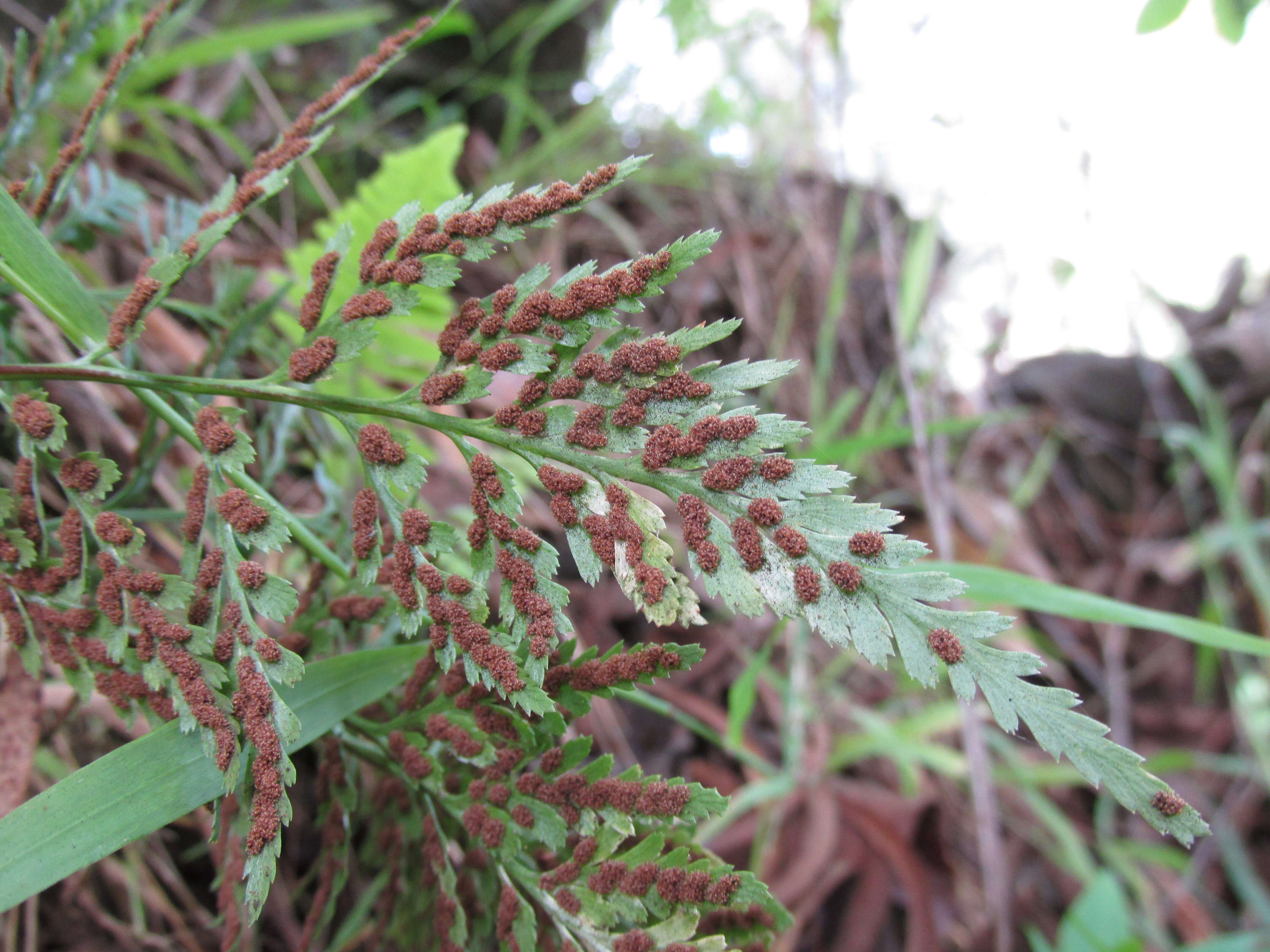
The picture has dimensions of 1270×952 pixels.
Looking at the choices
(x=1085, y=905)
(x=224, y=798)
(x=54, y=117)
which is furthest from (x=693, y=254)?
(x=1085, y=905)

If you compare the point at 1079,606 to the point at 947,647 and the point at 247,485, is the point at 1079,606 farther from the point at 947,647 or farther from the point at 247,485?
the point at 247,485

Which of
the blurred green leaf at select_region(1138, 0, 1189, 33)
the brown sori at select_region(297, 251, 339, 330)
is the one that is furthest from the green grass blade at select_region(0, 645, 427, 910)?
the blurred green leaf at select_region(1138, 0, 1189, 33)

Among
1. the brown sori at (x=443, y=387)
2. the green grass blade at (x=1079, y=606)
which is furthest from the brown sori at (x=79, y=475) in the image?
the green grass blade at (x=1079, y=606)

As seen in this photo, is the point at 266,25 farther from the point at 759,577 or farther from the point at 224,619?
the point at 759,577

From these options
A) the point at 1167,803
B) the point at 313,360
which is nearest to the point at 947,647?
the point at 1167,803

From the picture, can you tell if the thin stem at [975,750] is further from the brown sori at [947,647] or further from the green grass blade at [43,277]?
the green grass blade at [43,277]

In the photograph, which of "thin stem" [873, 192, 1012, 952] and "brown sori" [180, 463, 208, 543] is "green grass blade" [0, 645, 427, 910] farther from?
"thin stem" [873, 192, 1012, 952]
